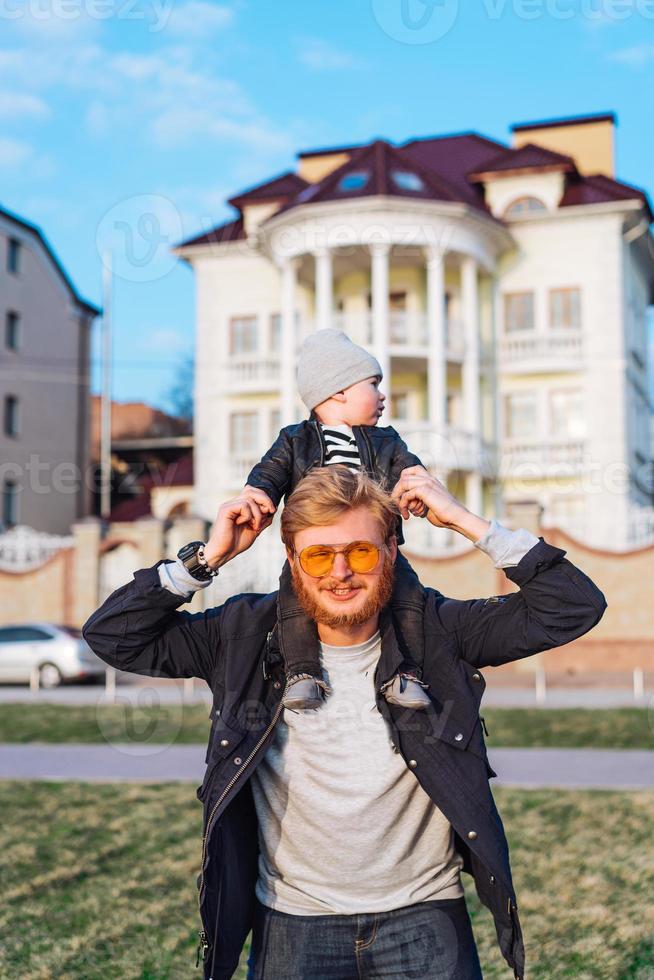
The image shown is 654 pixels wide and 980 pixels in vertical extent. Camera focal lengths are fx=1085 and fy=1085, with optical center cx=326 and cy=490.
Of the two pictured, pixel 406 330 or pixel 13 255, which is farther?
pixel 13 255

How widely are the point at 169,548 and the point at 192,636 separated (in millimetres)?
22738

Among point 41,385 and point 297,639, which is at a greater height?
point 41,385

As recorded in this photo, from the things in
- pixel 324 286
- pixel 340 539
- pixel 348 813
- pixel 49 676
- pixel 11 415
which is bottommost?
pixel 49 676

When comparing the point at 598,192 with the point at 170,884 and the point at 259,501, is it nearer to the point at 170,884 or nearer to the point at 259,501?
the point at 170,884

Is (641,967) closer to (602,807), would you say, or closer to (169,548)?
(602,807)

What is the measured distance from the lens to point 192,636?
296cm

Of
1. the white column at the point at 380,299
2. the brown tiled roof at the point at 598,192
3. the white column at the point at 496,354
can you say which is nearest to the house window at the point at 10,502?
the white column at the point at 380,299

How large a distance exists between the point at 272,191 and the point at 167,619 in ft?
105

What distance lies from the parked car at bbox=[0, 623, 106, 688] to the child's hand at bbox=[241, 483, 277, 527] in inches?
739

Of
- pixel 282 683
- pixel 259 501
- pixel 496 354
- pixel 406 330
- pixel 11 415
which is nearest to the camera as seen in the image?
pixel 282 683

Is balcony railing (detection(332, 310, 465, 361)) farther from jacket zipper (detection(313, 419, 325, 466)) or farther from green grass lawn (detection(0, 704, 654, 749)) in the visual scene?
jacket zipper (detection(313, 419, 325, 466))

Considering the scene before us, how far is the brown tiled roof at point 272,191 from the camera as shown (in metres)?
33.4

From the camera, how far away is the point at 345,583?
276 cm

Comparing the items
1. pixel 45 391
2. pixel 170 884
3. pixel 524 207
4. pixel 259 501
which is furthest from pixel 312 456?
pixel 45 391
